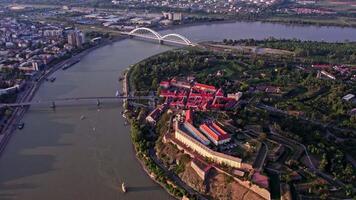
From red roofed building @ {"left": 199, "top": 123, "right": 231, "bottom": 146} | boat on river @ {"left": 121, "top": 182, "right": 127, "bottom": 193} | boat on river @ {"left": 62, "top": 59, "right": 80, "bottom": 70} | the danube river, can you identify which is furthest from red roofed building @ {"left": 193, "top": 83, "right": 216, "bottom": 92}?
boat on river @ {"left": 62, "top": 59, "right": 80, "bottom": 70}

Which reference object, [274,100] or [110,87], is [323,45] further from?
[110,87]

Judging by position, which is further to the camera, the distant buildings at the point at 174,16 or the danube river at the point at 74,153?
the distant buildings at the point at 174,16

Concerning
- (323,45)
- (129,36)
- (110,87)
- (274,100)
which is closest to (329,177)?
(274,100)

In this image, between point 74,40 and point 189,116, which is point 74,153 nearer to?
point 189,116

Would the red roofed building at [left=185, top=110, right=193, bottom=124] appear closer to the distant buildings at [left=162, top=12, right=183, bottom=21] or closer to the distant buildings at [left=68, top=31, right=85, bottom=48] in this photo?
the distant buildings at [left=68, top=31, right=85, bottom=48]

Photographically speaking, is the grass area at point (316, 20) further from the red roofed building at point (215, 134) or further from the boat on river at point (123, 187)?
the boat on river at point (123, 187)

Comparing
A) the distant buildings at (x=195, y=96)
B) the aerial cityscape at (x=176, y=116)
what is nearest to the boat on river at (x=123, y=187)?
the aerial cityscape at (x=176, y=116)

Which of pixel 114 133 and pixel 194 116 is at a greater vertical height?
pixel 194 116

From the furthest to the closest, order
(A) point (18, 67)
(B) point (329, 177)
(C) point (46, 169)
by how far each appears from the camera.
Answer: (A) point (18, 67) → (C) point (46, 169) → (B) point (329, 177)
